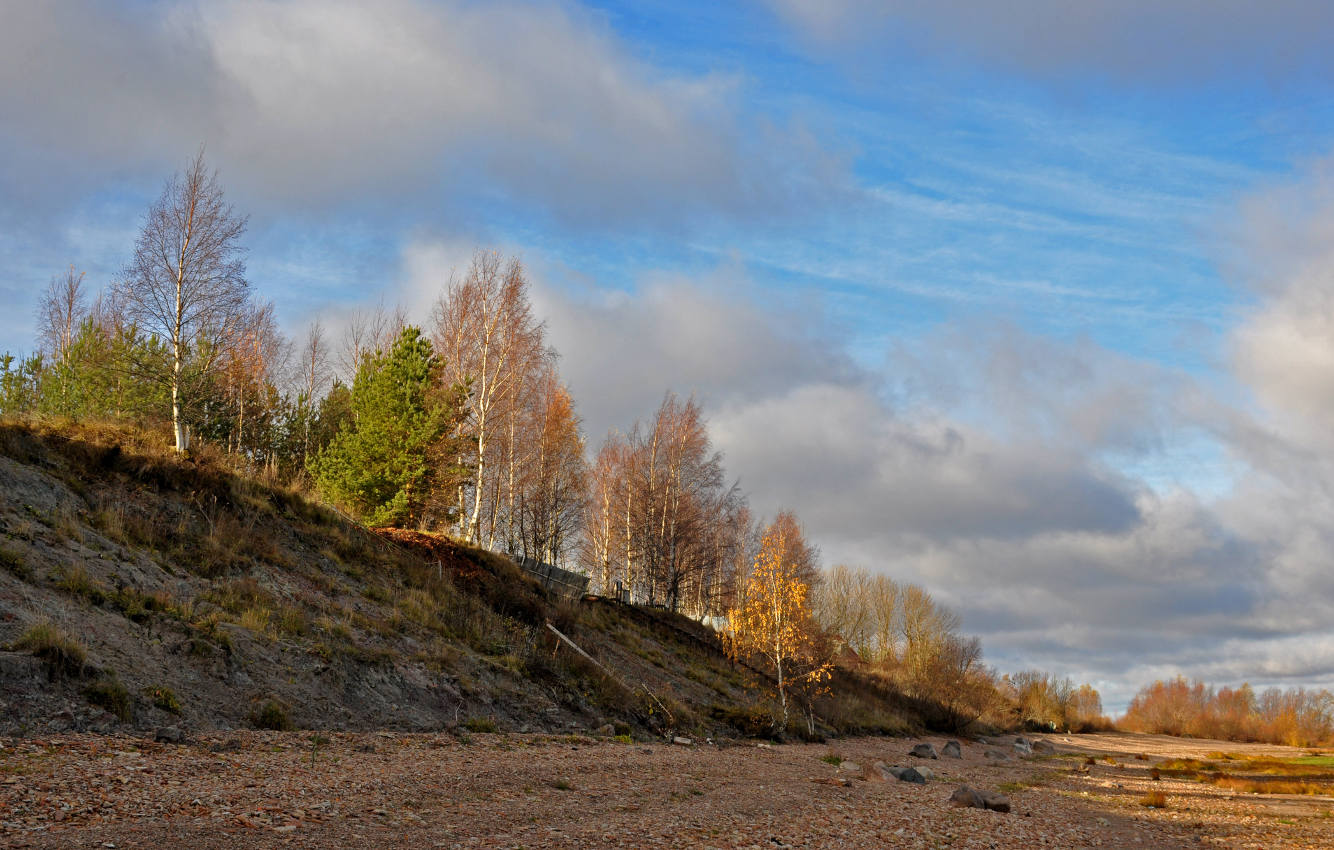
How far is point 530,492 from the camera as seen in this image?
4184cm

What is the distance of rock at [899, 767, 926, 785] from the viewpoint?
67.3ft

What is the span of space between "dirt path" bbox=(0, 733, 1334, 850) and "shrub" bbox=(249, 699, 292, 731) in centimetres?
69

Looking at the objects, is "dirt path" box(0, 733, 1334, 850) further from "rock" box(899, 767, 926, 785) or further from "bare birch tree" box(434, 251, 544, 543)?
"bare birch tree" box(434, 251, 544, 543)

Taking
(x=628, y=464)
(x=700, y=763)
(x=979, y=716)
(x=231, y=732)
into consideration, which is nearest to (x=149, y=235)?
(x=231, y=732)

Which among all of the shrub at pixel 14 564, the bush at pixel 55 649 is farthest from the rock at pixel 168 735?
the shrub at pixel 14 564

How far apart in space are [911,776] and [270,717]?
15040 mm

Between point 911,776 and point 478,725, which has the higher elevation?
point 478,725

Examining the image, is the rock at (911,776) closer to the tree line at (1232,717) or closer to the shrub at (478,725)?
the shrub at (478,725)

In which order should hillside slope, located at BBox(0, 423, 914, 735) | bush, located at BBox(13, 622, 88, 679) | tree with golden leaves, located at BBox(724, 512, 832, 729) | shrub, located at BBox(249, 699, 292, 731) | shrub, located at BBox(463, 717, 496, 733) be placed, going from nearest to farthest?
bush, located at BBox(13, 622, 88, 679) < hillside slope, located at BBox(0, 423, 914, 735) < shrub, located at BBox(249, 699, 292, 731) < shrub, located at BBox(463, 717, 496, 733) < tree with golden leaves, located at BBox(724, 512, 832, 729)

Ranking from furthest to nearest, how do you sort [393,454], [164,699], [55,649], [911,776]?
[393,454]
[911,776]
[164,699]
[55,649]

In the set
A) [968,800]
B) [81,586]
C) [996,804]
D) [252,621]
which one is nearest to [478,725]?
[252,621]

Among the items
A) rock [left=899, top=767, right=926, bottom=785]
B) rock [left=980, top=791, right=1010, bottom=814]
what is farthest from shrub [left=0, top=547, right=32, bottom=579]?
rock [left=899, top=767, right=926, bottom=785]

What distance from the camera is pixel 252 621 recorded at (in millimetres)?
16672

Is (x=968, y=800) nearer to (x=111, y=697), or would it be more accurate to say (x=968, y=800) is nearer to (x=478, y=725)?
(x=478, y=725)
